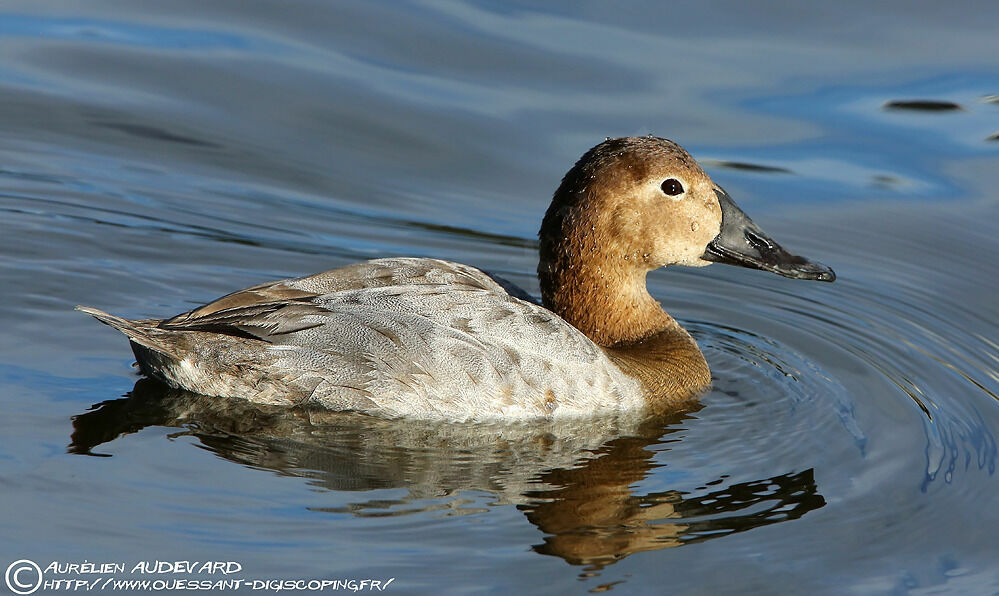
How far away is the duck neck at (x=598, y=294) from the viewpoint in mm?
6820

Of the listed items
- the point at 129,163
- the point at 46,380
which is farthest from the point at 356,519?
the point at 129,163

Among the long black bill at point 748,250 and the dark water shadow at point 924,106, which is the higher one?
the dark water shadow at point 924,106

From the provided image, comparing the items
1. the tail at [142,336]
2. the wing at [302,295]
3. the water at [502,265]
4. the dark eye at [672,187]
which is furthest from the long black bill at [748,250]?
the tail at [142,336]

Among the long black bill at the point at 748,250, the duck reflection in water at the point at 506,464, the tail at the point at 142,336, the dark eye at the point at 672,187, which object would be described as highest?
the dark eye at the point at 672,187

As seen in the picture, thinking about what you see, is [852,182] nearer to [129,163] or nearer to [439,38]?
[439,38]

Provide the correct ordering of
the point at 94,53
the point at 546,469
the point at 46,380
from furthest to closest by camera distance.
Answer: the point at 94,53 → the point at 46,380 → the point at 546,469

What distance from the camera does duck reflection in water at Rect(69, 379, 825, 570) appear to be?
5.30 meters

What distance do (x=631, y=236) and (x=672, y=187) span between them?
0.32 metres

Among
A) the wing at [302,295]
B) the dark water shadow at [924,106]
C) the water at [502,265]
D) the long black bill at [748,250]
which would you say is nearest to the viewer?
the water at [502,265]

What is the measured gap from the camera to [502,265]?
8719 millimetres

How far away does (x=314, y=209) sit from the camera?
30.1 feet

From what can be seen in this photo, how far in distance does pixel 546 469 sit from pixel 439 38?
5.99 m

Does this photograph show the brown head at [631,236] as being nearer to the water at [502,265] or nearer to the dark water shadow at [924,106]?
the water at [502,265]

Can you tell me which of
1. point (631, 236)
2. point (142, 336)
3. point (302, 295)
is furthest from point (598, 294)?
point (142, 336)
